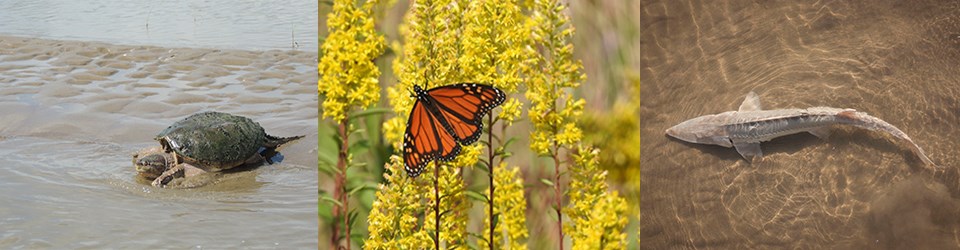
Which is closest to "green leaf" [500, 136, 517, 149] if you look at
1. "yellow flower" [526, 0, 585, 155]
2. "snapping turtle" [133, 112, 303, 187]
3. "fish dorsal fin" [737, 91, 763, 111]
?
"yellow flower" [526, 0, 585, 155]

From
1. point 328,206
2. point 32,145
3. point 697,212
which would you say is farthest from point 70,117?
point 697,212

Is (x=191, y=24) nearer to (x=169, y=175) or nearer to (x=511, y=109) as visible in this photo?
(x=169, y=175)

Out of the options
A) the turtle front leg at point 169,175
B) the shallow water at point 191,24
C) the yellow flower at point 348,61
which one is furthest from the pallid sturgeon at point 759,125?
the shallow water at point 191,24

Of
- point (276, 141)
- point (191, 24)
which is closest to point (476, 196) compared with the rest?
point (276, 141)

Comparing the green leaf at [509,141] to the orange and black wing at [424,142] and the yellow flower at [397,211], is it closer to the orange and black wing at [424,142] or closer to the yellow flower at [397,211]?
the orange and black wing at [424,142]

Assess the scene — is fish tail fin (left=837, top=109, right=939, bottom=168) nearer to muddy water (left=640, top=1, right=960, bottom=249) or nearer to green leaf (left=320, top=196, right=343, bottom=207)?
muddy water (left=640, top=1, right=960, bottom=249)
